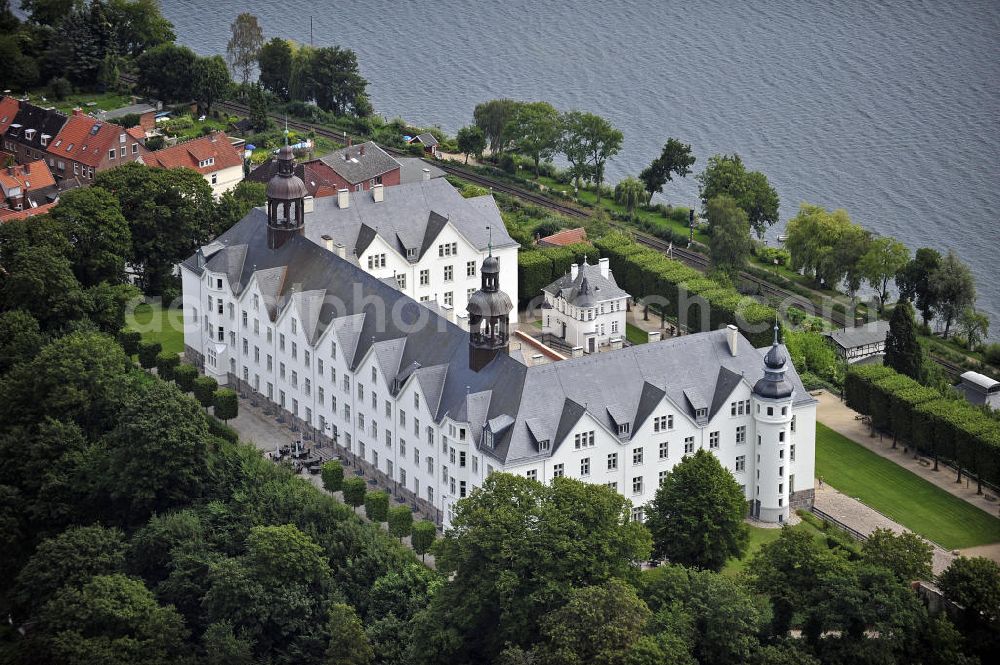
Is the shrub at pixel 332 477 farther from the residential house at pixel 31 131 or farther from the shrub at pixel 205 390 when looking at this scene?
the residential house at pixel 31 131

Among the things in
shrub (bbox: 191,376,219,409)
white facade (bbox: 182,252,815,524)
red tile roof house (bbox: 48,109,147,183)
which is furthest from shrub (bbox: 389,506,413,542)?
red tile roof house (bbox: 48,109,147,183)

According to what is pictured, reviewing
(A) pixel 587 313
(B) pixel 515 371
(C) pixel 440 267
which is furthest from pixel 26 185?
(B) pixel 515 371

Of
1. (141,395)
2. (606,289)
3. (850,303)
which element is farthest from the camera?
(850,303)

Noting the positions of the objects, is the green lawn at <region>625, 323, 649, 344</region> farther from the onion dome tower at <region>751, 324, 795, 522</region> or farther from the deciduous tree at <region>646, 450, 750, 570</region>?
the deciduous tree at <region>646, 450, 750, 570</region>

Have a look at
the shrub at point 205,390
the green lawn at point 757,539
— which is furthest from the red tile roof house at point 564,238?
the green lawn at point 757,539

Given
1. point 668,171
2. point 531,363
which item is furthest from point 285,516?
point 668,171

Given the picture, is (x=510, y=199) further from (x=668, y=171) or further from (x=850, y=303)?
(x=850, y=303)

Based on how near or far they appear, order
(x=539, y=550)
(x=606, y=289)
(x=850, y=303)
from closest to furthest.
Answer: (x=539, y=550)
(x=606, y=289)
(x=850, y=303)
